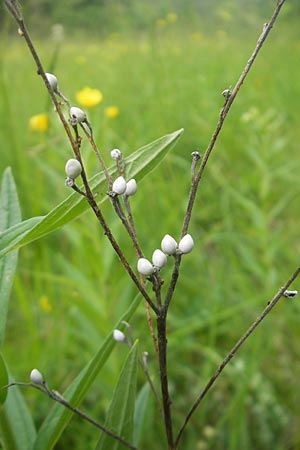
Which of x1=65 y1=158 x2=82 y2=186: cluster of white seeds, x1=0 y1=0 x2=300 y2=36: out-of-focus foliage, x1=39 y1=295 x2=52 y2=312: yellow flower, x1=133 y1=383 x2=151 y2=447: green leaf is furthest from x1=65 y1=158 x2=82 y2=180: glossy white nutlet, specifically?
x1=0 y1=0 x2=300 y2=36: out-of-focus foliage

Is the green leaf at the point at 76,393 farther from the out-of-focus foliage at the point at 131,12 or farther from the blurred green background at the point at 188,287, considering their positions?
the out-of-focus foliage at the point at 131,12

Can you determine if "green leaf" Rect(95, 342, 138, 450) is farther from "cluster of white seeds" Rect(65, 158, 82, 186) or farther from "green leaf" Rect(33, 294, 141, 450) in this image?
"cluster of white seeds" Rect(65, 158, 82, 186)

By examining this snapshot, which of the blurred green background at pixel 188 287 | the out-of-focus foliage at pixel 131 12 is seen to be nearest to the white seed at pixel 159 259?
the blurred green background at pixel 188 287

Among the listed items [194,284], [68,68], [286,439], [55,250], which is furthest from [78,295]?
[68,68]

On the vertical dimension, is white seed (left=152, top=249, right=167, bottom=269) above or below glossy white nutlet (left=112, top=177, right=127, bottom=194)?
below

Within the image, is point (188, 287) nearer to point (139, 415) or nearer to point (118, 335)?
point (139, 415)

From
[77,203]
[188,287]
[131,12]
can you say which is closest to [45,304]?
[188,287]
